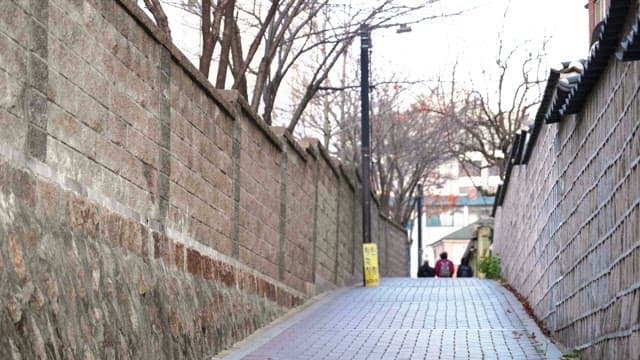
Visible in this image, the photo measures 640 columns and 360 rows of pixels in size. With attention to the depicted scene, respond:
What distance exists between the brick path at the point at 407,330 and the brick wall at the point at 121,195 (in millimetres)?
→ 601

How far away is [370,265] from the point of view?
25.1 m

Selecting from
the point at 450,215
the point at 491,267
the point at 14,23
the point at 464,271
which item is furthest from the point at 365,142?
the point at 450,215

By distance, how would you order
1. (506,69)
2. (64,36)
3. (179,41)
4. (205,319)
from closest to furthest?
(64,36) < (205,319) < (179,41) < (506,69)

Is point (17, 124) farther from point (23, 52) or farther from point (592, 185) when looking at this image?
point (592, 185)

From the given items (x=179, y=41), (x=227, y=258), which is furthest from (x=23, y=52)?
(x=179, y=41)

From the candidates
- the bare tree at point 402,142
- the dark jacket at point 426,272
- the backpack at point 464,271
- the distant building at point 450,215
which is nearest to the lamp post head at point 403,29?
the dark jacket at point 426,272

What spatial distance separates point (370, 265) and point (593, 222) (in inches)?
606

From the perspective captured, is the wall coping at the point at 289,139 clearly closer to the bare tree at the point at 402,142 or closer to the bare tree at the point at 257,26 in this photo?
the bare tree at the point at 257,26

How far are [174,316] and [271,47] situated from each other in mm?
10136

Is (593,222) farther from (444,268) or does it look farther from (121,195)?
A: (444,268)

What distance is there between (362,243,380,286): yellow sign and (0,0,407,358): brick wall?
9.20 meters

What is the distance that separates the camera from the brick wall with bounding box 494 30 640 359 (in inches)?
310

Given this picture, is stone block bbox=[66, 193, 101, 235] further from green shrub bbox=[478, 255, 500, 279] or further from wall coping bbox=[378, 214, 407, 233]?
wall coping bbox=[378, 214, 407, 233]

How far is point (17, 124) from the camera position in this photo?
286 inches
